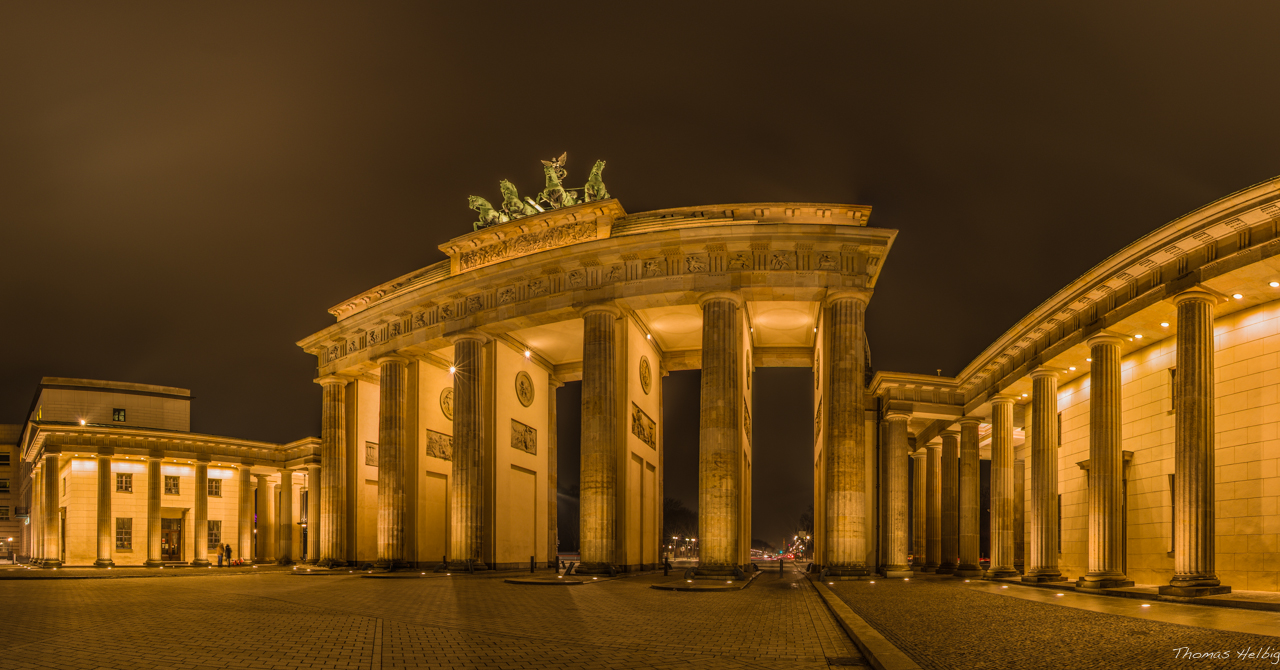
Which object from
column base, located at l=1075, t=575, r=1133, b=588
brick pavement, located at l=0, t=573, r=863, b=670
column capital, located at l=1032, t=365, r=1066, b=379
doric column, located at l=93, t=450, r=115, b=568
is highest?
column capital, located at l=1032, t=365, r=1066, b=379

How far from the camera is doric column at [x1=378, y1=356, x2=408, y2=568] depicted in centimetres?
3797

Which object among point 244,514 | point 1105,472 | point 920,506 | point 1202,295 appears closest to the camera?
point 1202,295

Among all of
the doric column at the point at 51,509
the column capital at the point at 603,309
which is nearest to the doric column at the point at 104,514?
the doric column at the point at 51,509

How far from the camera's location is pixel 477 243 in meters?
38.1

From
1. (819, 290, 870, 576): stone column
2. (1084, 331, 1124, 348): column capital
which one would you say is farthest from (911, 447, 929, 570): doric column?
(1084, 331, 1124, 348): column capital

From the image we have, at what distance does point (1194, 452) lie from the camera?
19.0m

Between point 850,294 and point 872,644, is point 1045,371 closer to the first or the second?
point 850,294

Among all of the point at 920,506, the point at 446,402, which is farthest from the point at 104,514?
the point at 920,506

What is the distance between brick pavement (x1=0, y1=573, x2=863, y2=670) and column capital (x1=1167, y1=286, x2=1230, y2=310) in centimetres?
1190

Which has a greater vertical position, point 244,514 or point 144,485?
point 144,485

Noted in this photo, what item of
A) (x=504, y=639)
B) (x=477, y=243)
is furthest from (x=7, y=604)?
(x=477, y=243)

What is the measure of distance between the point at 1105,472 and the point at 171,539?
216 ft

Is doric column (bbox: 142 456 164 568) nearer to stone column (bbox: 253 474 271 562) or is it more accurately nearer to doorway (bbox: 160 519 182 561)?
doorway (bbox: 160 519 182 561)

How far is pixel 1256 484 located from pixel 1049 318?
7871mm
